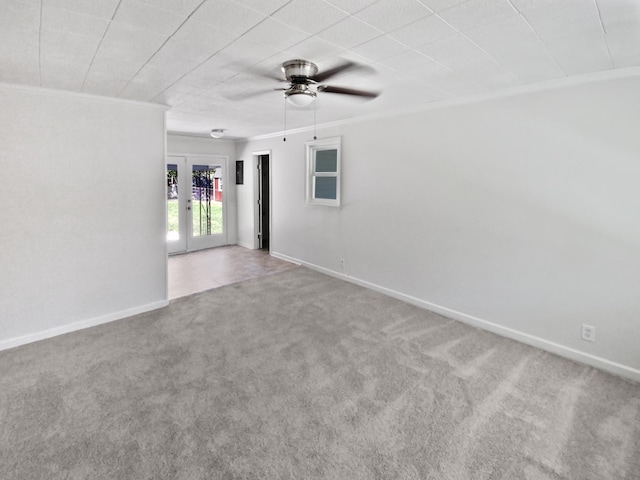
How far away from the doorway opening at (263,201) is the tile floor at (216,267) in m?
0.42

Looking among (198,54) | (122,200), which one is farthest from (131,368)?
(198,54)

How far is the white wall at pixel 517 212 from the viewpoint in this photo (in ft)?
8.56

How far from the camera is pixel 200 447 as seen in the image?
189 centimetres

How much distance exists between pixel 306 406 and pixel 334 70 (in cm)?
245

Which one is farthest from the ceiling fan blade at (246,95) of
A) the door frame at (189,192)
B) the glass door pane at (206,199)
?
the glass door pane at (206,199)

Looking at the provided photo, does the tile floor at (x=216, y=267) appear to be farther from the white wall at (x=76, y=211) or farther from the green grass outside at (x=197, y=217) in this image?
the white wall at (x=76, y=211)

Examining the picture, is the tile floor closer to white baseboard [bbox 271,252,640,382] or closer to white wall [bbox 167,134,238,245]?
white wall [bbox 167,134,238,245]

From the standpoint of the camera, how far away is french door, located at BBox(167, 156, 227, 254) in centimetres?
668

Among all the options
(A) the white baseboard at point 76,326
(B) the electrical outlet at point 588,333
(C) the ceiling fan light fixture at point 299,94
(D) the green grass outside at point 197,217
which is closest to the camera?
(C) the ceiling fan light fixture at point 299,94

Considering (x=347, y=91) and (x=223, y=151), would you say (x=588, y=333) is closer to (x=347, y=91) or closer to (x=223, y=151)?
(x=347, y=91)

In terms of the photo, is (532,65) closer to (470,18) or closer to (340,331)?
(470,18)

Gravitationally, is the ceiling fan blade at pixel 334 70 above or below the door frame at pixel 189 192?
above

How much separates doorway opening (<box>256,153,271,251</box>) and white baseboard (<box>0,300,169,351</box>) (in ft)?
11.1

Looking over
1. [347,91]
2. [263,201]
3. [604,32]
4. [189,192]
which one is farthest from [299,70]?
[189,192]
